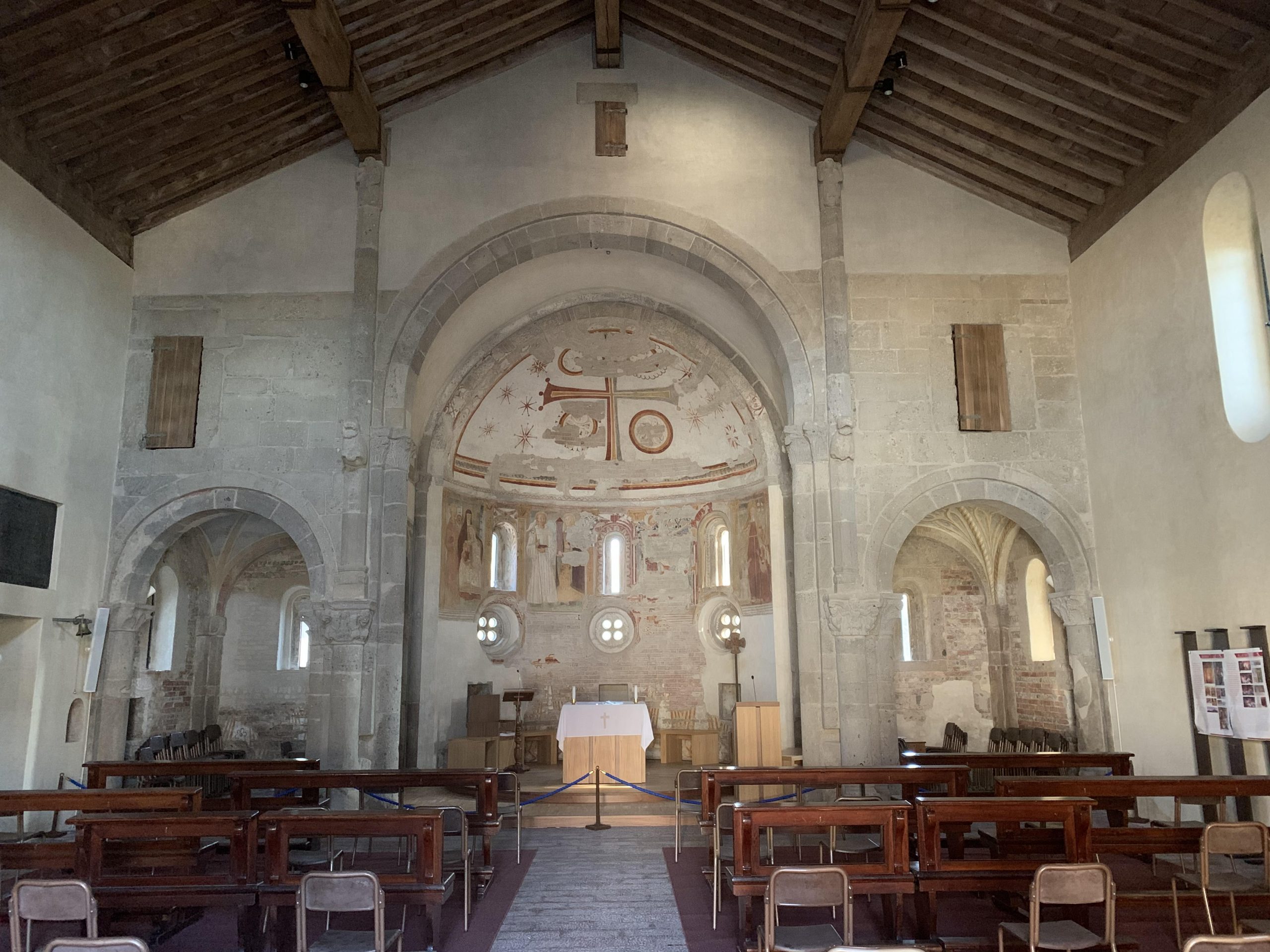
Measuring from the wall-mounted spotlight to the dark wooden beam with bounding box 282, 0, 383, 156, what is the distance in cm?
699

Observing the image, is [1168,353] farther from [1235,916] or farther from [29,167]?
[29,167]

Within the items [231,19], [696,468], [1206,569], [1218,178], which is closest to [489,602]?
[696,468]

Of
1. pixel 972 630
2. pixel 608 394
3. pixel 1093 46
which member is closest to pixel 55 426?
pixel 608 394

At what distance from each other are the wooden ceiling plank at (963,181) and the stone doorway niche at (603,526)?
4439 mm

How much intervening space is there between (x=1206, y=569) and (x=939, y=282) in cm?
506

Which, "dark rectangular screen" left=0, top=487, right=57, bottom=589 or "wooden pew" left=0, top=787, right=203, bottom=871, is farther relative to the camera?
"dark rectangular screen" left=0, top=487, right=57, bottom=589

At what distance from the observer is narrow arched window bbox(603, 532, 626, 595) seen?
63.4 ft

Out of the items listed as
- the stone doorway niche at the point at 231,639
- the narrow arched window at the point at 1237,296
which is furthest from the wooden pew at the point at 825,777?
the stone doorway niche at the point at 231,639

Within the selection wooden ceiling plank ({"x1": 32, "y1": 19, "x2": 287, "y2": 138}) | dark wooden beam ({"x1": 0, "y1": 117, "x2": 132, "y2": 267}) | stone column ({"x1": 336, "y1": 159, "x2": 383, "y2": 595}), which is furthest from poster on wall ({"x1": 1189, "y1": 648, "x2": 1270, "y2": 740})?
dark wooden beam ({"x1": 0, "y1": 117, "x2": 132, "y2": 267})

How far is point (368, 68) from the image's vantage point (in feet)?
39.5

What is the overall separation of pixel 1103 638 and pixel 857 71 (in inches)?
296

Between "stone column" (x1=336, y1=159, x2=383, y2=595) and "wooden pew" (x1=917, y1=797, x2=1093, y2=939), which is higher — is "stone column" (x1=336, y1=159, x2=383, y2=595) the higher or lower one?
the higher one

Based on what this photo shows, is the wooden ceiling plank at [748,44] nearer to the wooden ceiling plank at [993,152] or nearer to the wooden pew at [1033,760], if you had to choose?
the wooden ceiling plank at [993,152]

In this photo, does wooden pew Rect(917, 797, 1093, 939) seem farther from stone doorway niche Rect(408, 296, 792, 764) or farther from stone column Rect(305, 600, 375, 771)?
stone doorway niche Rect(408, 296, 792, 764)
